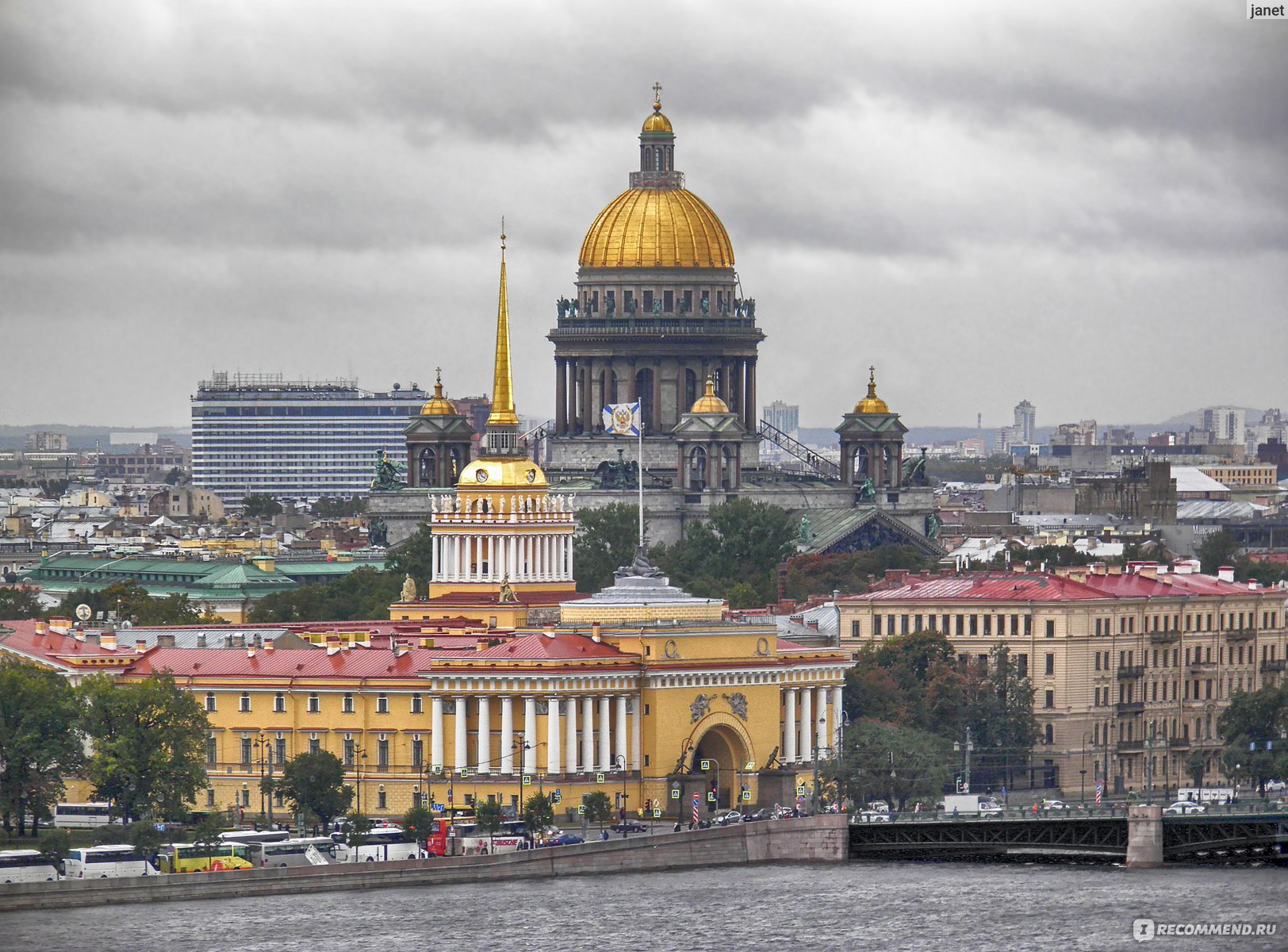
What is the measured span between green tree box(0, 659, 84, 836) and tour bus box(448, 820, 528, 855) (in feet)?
30.6

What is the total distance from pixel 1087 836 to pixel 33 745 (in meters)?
23.7

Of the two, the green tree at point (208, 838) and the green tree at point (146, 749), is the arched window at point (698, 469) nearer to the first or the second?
the green tree at point (146, 749)

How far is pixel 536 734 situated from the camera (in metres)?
114

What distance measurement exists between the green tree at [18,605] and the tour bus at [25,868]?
45914 mm

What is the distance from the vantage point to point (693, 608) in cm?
11838

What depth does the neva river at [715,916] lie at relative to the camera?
96.0m

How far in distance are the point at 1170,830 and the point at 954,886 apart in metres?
6.73

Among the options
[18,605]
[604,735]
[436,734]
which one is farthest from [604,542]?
[604,735]

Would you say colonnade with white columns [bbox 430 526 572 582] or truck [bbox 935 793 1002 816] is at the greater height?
colonnade with white columns [bbox 430 526 572 582]

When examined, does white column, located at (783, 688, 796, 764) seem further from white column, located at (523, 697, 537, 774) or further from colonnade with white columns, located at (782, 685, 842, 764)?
white column, located at (523, 697, 537, 774)

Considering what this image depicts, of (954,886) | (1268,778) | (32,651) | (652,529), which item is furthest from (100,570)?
(954,886)

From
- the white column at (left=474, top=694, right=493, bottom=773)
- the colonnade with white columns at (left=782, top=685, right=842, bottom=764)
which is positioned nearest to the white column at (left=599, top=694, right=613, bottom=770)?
the white column at (left=474, top=694, right=493, bottom=773)

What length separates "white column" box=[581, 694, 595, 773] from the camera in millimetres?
114375

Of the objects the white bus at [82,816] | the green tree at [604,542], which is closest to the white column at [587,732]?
the white bus at [82,816]
